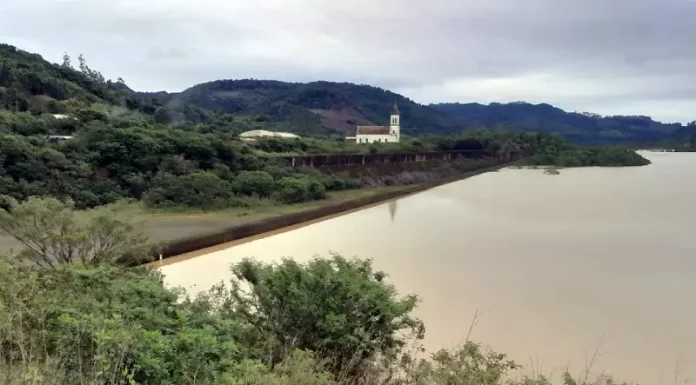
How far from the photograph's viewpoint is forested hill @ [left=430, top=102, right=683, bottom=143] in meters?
150

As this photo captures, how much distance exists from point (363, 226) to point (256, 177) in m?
6.28

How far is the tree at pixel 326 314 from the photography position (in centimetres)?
571

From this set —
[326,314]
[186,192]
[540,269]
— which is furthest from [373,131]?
[326,314]

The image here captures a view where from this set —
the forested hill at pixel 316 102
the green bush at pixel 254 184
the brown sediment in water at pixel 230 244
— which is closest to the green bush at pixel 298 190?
the green bush at pixel 254 184

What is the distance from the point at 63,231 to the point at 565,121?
174258 millimetres

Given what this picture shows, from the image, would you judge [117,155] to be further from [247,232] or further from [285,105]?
[285,105]

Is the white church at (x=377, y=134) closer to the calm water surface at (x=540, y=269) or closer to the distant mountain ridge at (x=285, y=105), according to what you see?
the distant mountain ridge at (x=285, y=105)

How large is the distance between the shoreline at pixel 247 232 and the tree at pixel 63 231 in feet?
2.65

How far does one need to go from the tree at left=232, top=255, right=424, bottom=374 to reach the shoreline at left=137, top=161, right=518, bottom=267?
4.41m

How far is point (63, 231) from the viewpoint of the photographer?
29.2ft

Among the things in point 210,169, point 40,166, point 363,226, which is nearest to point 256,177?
point 210,169

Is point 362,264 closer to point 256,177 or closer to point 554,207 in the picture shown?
point 256,177

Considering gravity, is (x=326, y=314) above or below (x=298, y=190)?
above

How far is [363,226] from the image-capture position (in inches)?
850
